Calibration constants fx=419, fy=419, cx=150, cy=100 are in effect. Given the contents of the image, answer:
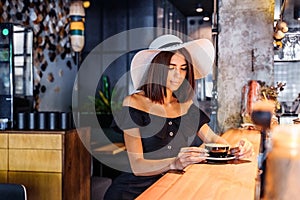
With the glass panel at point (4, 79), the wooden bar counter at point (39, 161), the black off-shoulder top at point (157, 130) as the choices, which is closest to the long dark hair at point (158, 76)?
the black off-shoulder top at point (157, 130)

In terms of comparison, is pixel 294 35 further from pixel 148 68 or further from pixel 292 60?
pixel 148 68

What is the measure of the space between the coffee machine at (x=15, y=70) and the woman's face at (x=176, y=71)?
2.02 m

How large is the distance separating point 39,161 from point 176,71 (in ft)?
5.22

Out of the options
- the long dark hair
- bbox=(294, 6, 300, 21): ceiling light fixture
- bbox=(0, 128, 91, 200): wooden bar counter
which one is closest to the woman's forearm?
the long dark hair

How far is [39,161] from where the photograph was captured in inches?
132

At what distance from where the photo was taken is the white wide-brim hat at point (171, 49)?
2.38 metres

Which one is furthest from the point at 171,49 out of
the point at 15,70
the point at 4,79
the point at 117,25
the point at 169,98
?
the point at 117,25

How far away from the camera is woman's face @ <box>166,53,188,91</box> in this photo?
7.52ft

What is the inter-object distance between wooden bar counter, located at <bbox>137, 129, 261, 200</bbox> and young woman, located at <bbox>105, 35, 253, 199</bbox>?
0.47ft

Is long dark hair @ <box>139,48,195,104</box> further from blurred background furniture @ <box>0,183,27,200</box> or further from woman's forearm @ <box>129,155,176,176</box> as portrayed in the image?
blurred background furniture @ <box>0,183,27,200</box>

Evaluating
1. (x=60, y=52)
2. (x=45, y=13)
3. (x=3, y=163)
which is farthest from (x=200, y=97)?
(x=3, y=163)

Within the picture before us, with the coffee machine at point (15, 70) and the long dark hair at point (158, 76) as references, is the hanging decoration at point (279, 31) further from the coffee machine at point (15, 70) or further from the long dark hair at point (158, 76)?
the coffee machine at point (15, 70)

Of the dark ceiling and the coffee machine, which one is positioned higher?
the dark ceiling

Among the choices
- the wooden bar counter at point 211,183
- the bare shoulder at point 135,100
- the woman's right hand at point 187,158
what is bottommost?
the wooden bar counter at point 211,183
